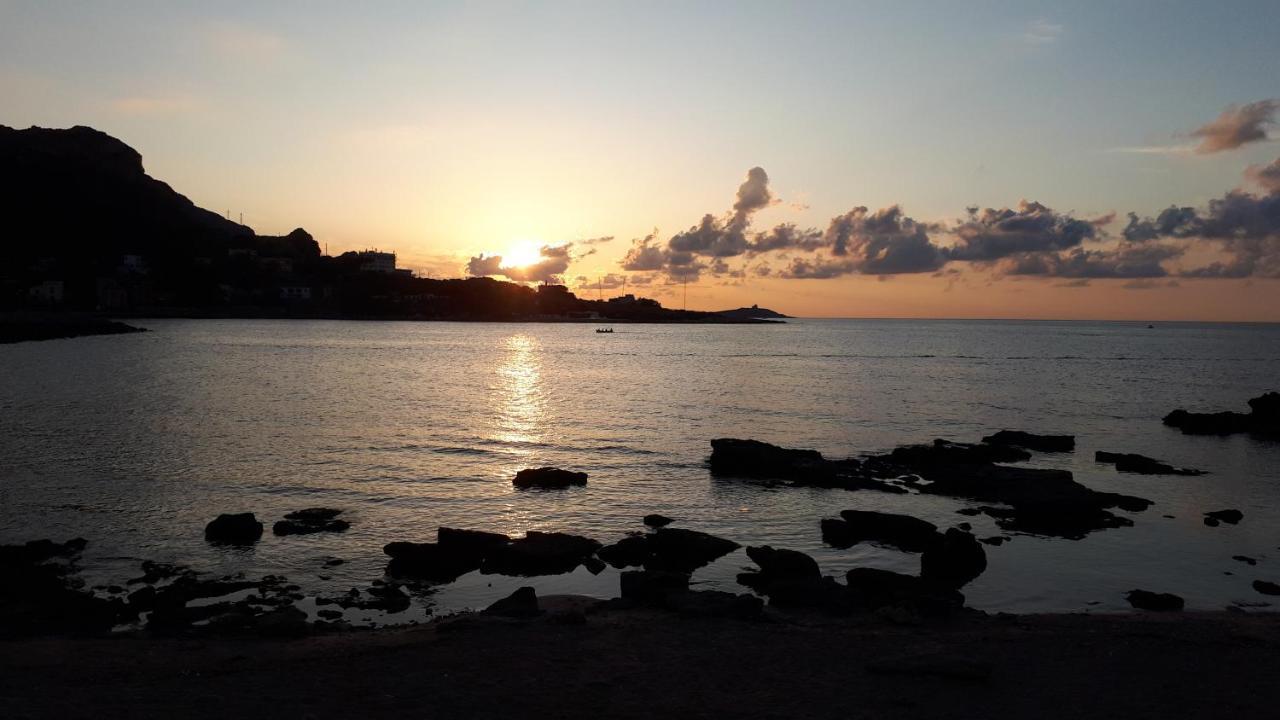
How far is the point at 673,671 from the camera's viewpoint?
579 inches

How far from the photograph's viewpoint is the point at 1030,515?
29.4 metres

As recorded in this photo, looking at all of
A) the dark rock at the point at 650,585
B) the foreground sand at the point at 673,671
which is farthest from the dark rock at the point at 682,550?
the foreground sand at the point at 673,671

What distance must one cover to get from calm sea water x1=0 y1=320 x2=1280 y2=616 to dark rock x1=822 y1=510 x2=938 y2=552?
2.50 feet

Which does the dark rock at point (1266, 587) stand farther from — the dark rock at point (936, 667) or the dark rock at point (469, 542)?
the dark rock at point (469, 542)

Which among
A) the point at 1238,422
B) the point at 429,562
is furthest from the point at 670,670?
the point at 1238,422

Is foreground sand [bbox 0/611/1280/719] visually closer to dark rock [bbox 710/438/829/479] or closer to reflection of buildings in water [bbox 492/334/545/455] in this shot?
dark rock [bbox 710/438/829/479]

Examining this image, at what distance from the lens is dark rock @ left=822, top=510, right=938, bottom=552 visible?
1019 inches

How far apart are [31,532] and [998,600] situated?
28.3m

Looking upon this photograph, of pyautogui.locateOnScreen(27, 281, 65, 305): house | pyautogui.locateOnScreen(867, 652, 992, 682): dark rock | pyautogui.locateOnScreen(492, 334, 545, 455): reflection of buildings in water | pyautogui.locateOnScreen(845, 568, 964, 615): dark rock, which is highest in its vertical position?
pyautogui.locateOnScreen(27, 281, 65, 305): house

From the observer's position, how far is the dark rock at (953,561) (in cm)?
2227

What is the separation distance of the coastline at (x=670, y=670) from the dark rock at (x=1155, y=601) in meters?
2.13

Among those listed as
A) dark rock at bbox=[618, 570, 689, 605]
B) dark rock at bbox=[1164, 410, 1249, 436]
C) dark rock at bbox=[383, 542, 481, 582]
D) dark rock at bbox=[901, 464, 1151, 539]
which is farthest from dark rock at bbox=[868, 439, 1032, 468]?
dark rock at bbox=[383, 542, 481, 582]

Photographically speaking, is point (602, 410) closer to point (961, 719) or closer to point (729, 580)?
point (729, 580)

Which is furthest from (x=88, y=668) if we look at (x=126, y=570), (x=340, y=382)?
(x=340, y=382)
